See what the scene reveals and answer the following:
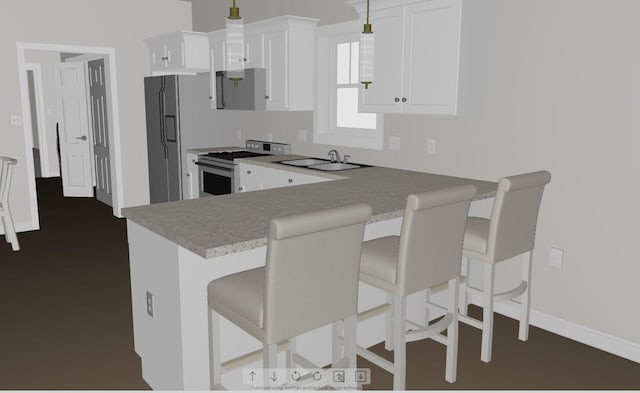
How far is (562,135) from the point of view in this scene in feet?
10.2

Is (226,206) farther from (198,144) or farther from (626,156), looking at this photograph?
(198,144)

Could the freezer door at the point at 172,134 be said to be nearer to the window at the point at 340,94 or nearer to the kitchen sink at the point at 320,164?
the kitchen sink at the point at 320,164

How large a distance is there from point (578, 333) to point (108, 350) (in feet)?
9.45

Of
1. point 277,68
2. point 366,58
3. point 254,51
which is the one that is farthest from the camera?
point 254,51

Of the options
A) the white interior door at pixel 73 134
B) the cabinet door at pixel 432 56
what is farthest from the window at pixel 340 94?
the white interior door at pixel 73 134

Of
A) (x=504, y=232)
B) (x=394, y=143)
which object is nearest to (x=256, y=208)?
(x=504, y=232)

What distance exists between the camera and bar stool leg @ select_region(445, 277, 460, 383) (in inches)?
96.2

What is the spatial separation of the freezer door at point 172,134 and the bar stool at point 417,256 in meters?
3.69

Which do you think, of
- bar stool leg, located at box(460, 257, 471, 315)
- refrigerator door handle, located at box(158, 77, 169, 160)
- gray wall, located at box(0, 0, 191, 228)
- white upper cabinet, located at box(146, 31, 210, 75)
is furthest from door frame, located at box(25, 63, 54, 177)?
→ bar stool leg, located at box(460, 257, 471, 315)

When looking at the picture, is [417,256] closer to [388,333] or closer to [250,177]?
[388,333]

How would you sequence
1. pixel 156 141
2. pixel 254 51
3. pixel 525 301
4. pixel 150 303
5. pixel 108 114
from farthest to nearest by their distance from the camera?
pixel 108 114, pixel 156 141, pixel 254 51, pixel 525 301, pixel 150 303

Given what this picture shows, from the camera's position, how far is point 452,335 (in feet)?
8.26

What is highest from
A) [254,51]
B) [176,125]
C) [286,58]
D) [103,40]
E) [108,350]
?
[103,40]

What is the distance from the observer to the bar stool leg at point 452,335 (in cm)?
244
